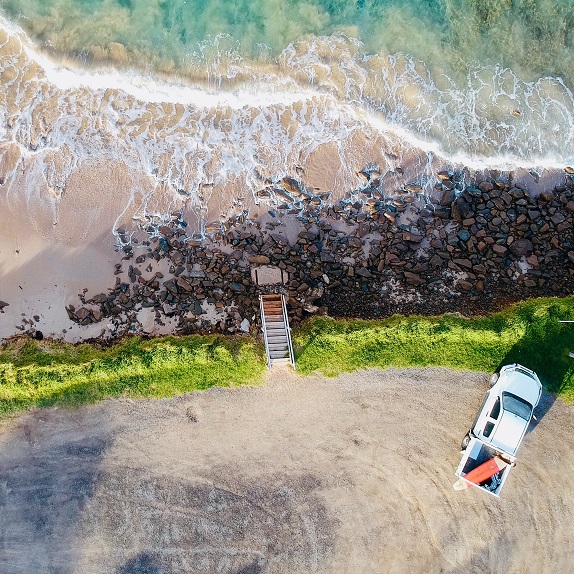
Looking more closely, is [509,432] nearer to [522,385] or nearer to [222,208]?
[522,385]

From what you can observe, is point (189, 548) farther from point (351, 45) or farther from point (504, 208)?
point (351, 45)

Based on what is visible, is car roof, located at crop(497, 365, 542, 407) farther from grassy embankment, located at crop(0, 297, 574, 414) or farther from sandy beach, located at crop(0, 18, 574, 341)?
sandy beach, located at crop(0, 18, 574, 341)

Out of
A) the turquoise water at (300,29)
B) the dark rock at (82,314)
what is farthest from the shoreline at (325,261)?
the turquoise water at (300,29)

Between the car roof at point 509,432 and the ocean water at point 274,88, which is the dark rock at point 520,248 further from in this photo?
the car roof at point 509,432

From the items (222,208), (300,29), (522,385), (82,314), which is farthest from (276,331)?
(300,29)

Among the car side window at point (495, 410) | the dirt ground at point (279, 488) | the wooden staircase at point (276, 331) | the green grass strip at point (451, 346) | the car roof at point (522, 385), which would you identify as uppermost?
the wooden staircase at point (276, 331)

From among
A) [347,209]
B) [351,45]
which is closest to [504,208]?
[347,209]
